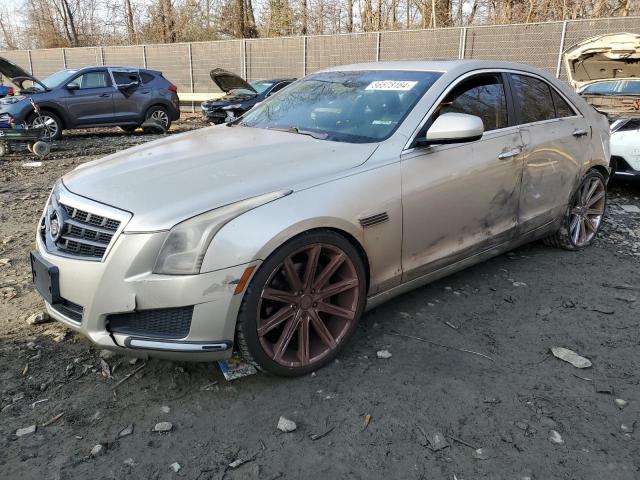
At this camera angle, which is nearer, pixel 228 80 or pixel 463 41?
pixel 228 80

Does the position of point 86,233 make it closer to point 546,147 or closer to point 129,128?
point 546,147

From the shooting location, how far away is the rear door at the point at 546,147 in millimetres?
3939

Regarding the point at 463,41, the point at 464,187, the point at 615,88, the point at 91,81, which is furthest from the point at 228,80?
the point at 464,187

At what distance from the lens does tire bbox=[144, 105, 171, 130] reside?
13375mm

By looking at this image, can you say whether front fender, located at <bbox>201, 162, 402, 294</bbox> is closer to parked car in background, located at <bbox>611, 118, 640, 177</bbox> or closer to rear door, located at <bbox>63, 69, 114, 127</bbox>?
parked car in background, located at <bbox>611, 118, 640, 177</bbox>

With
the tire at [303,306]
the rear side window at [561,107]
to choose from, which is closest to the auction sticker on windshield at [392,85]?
the tire at [303,306]

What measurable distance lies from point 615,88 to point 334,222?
6878 millimetres

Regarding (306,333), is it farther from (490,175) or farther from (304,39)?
(304,39)

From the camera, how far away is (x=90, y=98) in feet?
39.6

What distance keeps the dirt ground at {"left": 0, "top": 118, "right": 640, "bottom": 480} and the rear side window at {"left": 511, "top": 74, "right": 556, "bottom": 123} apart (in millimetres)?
1395

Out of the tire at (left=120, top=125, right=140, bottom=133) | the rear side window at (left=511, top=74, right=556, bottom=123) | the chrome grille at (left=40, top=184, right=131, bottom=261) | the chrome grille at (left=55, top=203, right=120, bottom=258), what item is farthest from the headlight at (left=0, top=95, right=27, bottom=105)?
the rear side window at (left=511, top=74, right=556, bottom=123)

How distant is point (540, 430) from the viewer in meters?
2.45

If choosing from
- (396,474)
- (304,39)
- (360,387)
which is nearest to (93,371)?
(360,387)

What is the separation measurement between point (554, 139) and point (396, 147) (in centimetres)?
176
